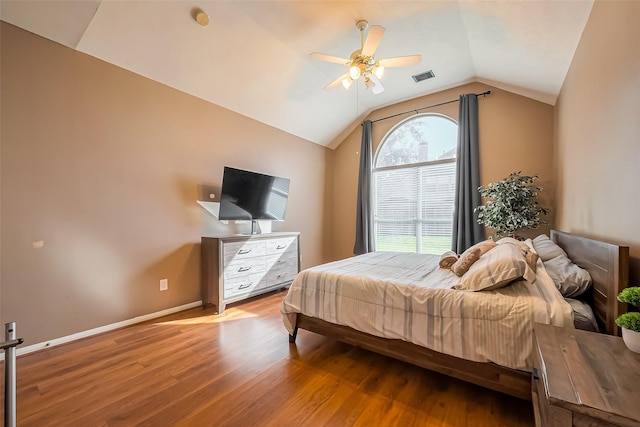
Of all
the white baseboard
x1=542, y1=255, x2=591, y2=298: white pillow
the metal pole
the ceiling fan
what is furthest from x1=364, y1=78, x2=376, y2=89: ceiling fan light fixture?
the white baseboard

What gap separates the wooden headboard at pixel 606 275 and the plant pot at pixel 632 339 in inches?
10.3

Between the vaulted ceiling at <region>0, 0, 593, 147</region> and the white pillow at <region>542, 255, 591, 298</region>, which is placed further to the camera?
the vaulted ceiling at <region>0, 0, 593, 147</region>

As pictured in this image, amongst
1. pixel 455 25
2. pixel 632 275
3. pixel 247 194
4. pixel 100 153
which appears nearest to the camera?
pixel 632 275

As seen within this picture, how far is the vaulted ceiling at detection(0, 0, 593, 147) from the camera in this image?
2.27 meters

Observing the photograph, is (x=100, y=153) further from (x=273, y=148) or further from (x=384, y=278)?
(x=384, y=278)

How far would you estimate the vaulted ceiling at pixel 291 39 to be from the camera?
2270mm

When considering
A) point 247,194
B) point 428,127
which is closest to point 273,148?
point 247,194

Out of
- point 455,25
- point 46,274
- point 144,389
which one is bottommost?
point 144,389

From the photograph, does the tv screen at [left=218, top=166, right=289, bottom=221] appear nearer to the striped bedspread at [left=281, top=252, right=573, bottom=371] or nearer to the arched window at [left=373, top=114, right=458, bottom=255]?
the striped bedspread at [left=281, top=252, right=573, bottom=371]

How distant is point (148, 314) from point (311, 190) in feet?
10.8

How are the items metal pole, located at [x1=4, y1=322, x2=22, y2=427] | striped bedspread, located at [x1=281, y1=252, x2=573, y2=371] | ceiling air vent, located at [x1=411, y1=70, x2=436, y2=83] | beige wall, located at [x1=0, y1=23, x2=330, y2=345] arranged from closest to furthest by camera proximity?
metal pole, located at [x1=4, y1=322, x2=22, y2=427] < striped bedspread, located at [x1=281, y1=252, x2=573, y2=371] < beige wall, located at [x1=0, y1=23, x2=330, y2=345] < ceiling air vent, located at [x1=411, y1=70, x2=436, y2=83]

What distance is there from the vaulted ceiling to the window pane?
762 mm

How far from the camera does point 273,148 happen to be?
4.43m

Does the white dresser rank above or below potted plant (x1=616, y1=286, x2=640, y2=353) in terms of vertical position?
below
